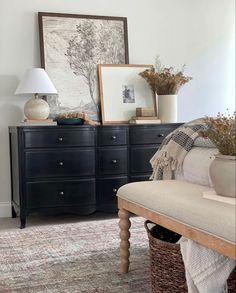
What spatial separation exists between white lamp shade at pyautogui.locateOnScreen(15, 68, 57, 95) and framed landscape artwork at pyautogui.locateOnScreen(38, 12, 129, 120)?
0.90ft

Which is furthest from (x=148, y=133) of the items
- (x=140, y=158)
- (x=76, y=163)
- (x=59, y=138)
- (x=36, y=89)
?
(x=36, y=89)

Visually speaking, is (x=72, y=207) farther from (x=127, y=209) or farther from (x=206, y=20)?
(x=206, y=20)

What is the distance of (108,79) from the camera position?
165 inches

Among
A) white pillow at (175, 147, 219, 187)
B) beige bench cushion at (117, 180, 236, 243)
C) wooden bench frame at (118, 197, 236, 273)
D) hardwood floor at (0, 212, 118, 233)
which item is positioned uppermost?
white pillow at (175, 147, 219, 187)

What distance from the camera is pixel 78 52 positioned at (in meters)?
4.12

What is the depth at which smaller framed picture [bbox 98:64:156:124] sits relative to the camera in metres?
4.17

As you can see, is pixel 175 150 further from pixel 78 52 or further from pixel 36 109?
pixel 78 52

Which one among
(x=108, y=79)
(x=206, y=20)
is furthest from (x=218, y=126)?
(x=206, y=20)

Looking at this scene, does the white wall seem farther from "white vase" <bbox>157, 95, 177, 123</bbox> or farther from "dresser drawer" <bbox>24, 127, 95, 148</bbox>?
"dresser drawer" <bbox>24, 127, 95, 148</bbox>

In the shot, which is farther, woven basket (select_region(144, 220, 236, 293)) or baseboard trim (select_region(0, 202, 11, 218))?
baseboard trim (select_region(0, 202, 11, 218))

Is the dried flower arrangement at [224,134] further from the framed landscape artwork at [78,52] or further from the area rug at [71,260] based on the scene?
the framed landscape artwork at [78,52]

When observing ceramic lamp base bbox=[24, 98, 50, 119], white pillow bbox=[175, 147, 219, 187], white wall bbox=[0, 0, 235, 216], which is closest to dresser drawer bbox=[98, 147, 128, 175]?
ceramic lamp base bbox=[24, 98, 50, 119]

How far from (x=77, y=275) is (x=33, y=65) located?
222 cm

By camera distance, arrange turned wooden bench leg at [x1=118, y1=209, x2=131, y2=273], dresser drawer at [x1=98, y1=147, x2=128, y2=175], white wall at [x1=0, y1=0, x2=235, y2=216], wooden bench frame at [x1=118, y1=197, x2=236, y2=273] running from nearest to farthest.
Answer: wooden bench frame at [x1=118, y1=197, x2=236, y2=273] → turned wooden bench leg at [x1=118, y1=209, x2=131, y2=273] → dresser drawer at [x1=98, y1=147, x2=128, y2=175] → white wall at [x1=0, y1=0, x2=235, y2=216]
